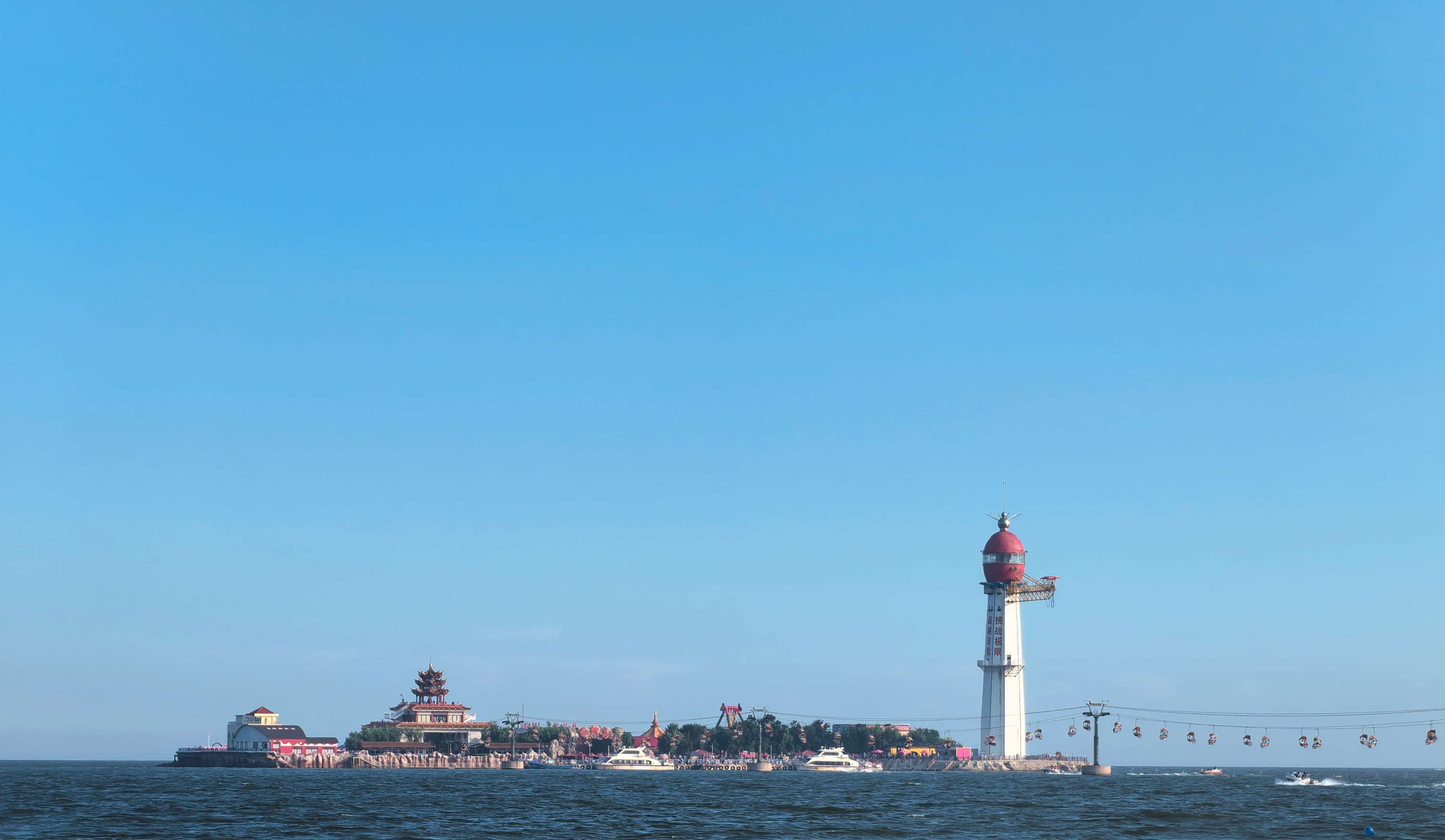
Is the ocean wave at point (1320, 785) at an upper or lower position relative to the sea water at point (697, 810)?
lower

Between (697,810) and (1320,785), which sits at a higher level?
(697,810)

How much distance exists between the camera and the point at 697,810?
9506cm

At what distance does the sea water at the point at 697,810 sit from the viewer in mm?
74625

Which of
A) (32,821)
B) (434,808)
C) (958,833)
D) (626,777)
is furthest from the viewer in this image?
(626,777)

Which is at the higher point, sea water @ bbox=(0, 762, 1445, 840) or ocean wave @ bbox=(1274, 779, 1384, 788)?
sea water @ bbox=(0, 762, 1445, 840)

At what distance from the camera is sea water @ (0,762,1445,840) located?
245ft

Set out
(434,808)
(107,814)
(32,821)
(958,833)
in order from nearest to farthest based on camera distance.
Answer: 1. (958,833)
2. (32,821)
3. (107,814)
4. (434,808)

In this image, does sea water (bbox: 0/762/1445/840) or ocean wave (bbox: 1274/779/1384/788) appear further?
ocean wave (bbox: 1274/779/1384/788)

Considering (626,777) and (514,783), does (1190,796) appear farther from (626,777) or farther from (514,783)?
(626,777)

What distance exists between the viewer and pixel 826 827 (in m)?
77.2

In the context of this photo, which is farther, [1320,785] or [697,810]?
[1320,785]

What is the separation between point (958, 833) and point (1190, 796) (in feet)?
202

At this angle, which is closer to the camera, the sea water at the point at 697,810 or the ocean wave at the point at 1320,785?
the sea water at the point at 697,810

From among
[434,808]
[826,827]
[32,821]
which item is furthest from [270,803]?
[826,827]
